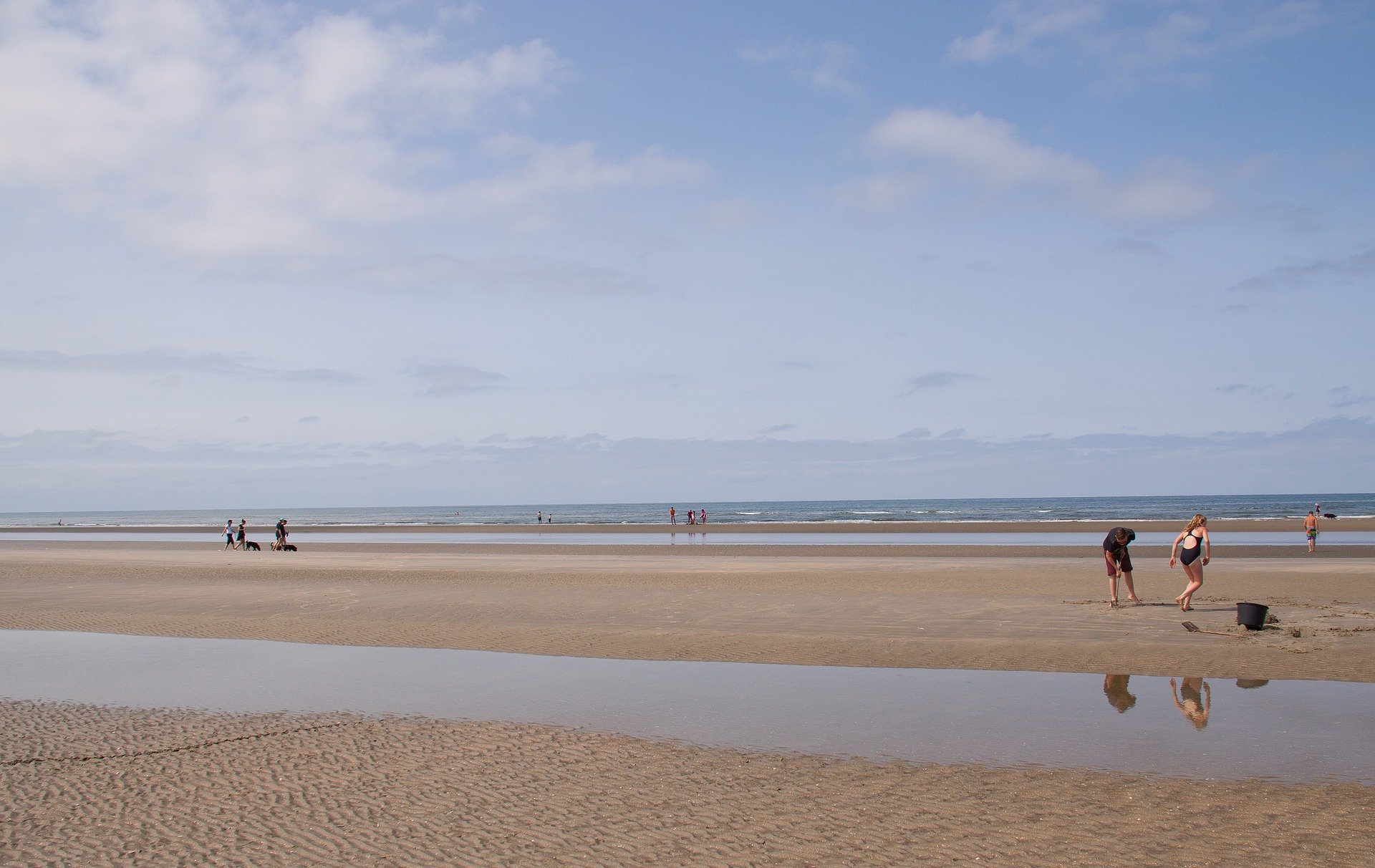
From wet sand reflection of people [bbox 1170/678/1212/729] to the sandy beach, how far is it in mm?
679

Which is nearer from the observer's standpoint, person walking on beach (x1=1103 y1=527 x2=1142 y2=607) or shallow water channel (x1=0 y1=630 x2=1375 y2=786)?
shallow water channel (x1=0 y1=630 x2=1375 y2=786)

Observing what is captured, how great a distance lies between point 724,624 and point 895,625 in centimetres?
284

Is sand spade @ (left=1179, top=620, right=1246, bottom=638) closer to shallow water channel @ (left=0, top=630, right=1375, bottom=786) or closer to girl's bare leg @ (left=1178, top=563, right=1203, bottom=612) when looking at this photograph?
girl's bare leg @ (left=1178, top=563, right=1203, bottom=612)

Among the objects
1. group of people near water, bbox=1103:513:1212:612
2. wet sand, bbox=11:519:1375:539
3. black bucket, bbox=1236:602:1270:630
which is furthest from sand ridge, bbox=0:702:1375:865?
wet sand, bbox=11:519:1375:539

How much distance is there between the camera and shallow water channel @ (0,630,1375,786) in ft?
25.7

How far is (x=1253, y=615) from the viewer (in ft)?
43.4

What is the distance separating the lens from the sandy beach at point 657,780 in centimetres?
574

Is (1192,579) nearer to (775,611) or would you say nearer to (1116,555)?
(1116,555)

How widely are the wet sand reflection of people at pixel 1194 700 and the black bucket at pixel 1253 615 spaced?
3.35 m

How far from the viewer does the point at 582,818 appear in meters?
6.28

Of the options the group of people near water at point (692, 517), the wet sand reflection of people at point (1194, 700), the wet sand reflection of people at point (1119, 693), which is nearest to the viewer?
the wet sand reflection of people at point (1194, 700)

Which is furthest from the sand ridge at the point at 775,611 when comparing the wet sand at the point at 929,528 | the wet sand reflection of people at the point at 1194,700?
the wet sand at the point at 929,528

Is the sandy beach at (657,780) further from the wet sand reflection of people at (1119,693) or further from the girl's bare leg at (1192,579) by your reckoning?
the wet sand reflection of people at (1119,693)

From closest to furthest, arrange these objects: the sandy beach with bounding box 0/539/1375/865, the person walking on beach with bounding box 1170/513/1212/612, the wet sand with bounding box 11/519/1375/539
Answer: the sandy beach with bounding box 0/539/1375/865, the person walking on beach with bounding box 1170/513/1212/612, the wet sand with bounding box 11/519/1375/539
